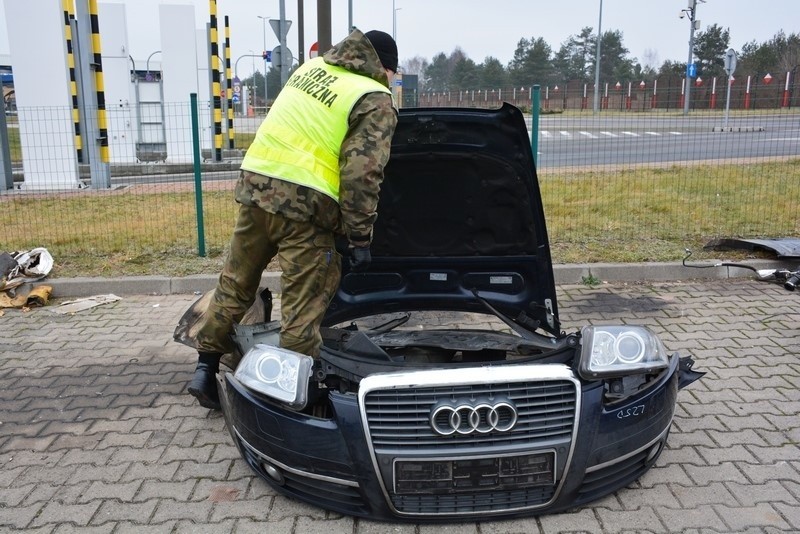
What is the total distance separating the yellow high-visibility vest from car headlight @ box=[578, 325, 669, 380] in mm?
1338

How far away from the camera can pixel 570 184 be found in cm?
1008

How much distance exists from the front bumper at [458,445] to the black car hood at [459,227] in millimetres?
1082

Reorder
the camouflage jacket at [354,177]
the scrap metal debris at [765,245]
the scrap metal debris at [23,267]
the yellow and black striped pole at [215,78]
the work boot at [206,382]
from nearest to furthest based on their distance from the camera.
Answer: the camouflage jacket at [354,177] → the work boot at [206,382] → the scrap metal debris at [23,267] → the scrap metal debris at [765,245] → the yellow and black striped pole at [215,78]

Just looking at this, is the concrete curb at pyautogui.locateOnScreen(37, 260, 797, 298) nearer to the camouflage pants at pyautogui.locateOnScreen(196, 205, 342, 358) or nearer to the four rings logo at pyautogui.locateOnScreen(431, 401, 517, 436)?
the camouflage pants at pyautogui.locateOnScreen(196, 205, 342, 358)

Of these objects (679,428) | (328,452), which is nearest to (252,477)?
(328,452)

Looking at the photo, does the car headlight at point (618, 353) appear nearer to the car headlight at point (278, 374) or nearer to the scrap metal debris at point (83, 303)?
the car headlight at point (278, 374)

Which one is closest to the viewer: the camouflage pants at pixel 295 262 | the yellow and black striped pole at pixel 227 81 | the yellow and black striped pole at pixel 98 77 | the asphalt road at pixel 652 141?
the camouflage pants at pixel 295 262

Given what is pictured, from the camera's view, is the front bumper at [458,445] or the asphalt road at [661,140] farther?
the asphalt road at [661,140]

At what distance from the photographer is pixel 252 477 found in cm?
334

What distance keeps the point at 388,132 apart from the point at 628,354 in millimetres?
1438

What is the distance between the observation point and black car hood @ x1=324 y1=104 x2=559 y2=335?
11.6 feet

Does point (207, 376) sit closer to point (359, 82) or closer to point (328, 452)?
point (328, 452)

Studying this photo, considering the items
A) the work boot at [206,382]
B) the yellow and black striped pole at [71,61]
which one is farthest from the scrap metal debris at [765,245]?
the yellow and black striped pole at [71,61]

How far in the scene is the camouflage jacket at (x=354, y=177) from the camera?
128 inches
